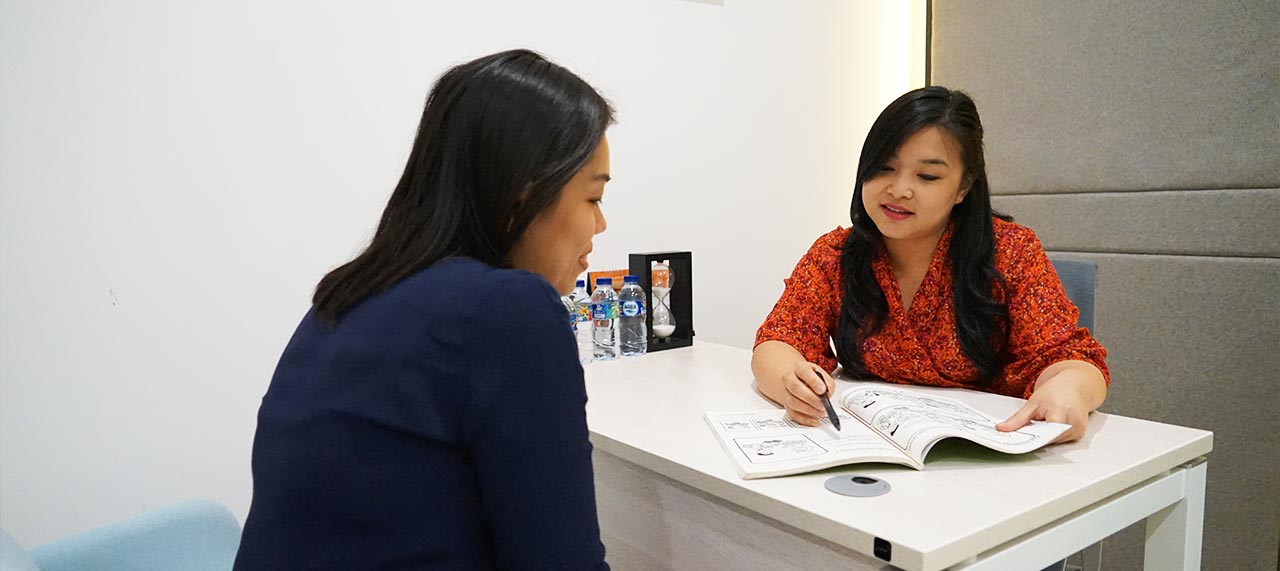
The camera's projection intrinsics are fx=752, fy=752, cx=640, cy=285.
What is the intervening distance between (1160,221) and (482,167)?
2.27 m

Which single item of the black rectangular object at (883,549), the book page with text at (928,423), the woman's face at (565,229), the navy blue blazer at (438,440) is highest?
the woman's face at (565,229)

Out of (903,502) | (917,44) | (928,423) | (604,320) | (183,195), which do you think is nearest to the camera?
(903,502)

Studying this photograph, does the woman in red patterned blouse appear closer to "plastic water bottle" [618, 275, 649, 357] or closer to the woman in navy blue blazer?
"plastic water bottle" [618, 275, 649, 357]

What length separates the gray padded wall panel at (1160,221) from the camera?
2.07 m

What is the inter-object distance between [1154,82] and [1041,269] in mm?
1253

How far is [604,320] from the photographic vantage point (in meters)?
1.88

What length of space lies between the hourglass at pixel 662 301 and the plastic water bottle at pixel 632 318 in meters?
0.05

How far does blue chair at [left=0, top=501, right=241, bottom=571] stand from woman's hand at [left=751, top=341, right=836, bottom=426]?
3.26 ft

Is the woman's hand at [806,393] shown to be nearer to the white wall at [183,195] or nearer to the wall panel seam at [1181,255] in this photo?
the white wall at [183,195]

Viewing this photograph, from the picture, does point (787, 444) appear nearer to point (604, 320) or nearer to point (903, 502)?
point (903, 502)

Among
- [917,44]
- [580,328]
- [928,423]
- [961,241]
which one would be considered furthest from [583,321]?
[917,44]

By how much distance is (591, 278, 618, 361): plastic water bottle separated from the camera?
1880 mm

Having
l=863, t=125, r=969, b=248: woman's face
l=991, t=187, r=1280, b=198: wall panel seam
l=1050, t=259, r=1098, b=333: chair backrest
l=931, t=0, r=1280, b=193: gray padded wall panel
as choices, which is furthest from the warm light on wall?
l=863, t=125, r=969, b=248: woman's face

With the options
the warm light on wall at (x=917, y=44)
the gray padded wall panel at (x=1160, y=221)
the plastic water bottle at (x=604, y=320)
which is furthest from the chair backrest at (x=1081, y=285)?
the warm light on wall at (x=917, y=44)
